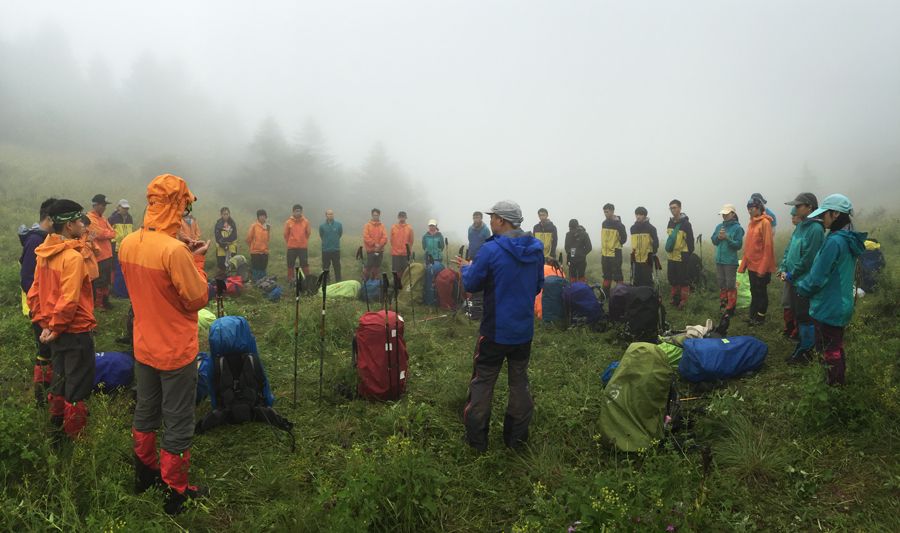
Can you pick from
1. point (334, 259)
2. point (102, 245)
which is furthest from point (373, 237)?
point (102, 245)

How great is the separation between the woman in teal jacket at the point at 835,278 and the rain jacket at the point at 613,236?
702 cm

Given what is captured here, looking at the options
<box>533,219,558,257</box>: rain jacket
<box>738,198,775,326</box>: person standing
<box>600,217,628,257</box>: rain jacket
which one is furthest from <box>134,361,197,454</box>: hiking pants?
<box>533,219,558,257</box>: rain jacket

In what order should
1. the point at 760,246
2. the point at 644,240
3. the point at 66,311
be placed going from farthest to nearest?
the point at 644,240 → the point at 760,246 → the point at 66,311

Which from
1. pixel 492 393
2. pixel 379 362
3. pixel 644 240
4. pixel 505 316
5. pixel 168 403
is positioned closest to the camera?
pixel 168 403

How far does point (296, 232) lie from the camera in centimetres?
1348

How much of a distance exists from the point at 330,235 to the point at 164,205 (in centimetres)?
1011

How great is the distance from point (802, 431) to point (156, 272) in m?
5.62

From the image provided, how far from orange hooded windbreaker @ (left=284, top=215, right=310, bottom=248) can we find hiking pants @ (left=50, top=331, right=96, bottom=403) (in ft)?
29.7

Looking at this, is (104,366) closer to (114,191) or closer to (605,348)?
(605,348)

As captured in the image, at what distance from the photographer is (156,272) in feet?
11.6

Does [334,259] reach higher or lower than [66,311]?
lower

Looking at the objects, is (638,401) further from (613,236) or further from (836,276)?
(613,236)

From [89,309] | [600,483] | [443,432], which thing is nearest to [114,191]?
[89,309]

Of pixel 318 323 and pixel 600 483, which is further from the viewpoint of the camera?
pixel 318 323
